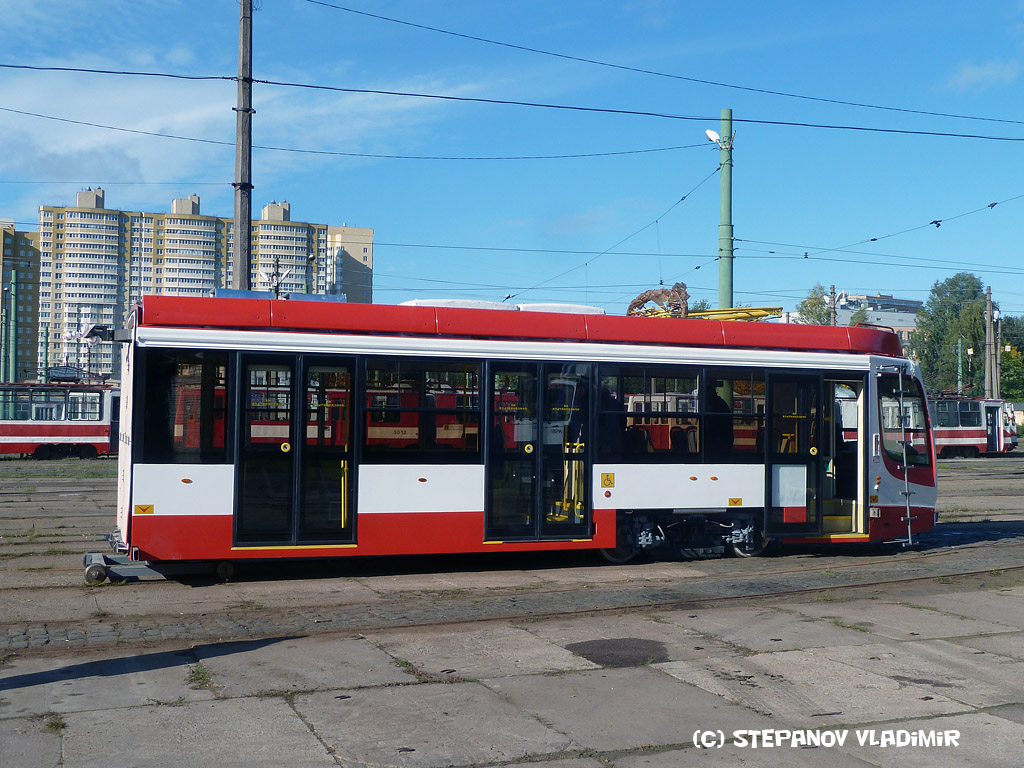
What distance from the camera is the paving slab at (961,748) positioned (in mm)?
5145

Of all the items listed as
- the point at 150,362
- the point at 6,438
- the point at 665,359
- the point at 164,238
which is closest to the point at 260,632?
the point at 150,362

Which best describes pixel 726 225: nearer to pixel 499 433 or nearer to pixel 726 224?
pixel 726 224

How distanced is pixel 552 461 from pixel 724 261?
333 inches

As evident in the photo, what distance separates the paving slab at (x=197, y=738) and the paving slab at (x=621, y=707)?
1.44 m

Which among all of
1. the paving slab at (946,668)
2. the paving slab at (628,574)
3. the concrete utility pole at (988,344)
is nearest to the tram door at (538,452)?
the paving slab at (628,574)

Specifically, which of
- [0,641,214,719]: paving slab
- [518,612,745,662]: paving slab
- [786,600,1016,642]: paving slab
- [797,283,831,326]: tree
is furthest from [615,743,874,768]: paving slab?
[797,283,831,326]: tree

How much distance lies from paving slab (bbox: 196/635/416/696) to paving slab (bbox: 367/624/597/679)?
228 mm

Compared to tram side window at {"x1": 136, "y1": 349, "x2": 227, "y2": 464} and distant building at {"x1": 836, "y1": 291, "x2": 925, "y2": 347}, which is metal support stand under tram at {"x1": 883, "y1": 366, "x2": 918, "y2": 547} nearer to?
tram side window at {"x1": 136, "y1": 349, "x2": 227, "y2": 464}

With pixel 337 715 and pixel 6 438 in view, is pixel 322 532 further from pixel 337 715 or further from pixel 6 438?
pixel 6 438

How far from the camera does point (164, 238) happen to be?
11656cm

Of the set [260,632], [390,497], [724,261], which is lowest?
[260,632]

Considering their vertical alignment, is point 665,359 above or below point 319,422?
above

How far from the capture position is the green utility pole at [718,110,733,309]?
1831cm

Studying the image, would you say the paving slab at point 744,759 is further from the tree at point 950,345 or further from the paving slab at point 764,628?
the tree at point 950,345
